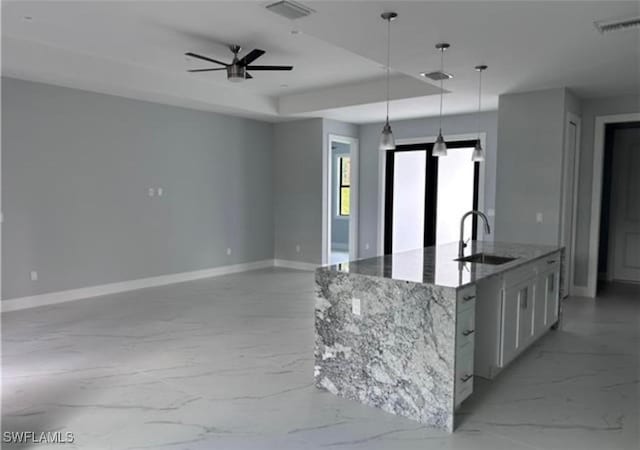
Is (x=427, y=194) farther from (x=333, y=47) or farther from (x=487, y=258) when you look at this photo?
(x=487, y=258)

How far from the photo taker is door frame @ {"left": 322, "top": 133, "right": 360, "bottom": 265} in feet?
26.4

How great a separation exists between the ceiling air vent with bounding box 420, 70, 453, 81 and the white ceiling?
14cm

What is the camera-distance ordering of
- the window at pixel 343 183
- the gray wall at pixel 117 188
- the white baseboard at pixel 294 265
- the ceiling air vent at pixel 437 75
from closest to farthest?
the ceiling air vent at pixel 437 75 < the gray wall at pixel 117 188 < the white baseboard at pixel 294 265 < the window at pixel 343 183

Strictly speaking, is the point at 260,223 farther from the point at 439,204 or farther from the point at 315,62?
the point at 315,62

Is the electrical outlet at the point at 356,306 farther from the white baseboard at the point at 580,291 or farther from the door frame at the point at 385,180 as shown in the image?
the door frame at the point at 385,180

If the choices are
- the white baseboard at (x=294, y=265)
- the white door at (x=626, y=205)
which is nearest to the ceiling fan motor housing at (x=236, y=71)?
the white baseboard at (x=294, y=265)

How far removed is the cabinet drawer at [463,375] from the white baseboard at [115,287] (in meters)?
5.02

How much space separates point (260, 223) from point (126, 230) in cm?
261

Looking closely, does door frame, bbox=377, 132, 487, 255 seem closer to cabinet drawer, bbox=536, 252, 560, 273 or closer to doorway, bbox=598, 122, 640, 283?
doorway, bbox=598, 122, 640, 283

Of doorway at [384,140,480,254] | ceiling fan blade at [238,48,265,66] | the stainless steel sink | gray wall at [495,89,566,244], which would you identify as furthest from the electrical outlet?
doorway at [384,140,480,254]

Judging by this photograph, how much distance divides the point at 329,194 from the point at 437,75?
11.9 ft

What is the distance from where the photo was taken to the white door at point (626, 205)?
7.29 m

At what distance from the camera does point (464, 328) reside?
8.94ft

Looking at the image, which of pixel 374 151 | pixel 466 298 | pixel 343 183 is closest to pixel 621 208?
pixel 374 151
